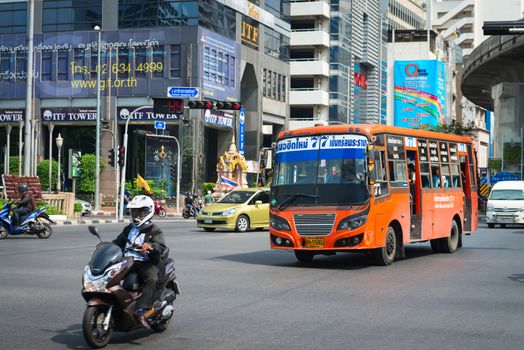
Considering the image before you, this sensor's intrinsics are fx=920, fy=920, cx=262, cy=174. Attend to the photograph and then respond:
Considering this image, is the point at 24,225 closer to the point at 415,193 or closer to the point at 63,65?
the point at 415,193

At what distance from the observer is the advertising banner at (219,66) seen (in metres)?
64.9

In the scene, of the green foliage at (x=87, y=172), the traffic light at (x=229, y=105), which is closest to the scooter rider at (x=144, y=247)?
the traffic light at (x=229, y=105)

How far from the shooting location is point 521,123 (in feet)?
198

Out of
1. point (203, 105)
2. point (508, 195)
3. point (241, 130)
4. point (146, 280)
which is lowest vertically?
point (146, 280)

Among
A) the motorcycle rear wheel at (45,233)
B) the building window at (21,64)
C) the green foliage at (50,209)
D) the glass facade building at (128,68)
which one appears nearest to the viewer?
the motorcycle rear wheel at (45,233)

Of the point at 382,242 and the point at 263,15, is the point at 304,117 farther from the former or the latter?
the point at 382,242

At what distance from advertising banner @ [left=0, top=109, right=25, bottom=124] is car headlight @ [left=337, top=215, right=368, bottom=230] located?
55100 mm

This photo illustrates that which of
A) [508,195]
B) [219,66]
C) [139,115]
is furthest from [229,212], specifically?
[219,66]

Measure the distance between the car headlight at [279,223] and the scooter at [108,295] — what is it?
8768mm

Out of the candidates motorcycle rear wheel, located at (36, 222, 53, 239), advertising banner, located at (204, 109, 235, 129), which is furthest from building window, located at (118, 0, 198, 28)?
motorcycle rear wheel, located at (36, 222, 53, 239)

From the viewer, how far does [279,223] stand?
58.3ft

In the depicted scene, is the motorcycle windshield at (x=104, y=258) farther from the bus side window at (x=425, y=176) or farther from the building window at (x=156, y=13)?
the building window at (x=156, y=13)

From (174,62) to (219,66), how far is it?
403 cm

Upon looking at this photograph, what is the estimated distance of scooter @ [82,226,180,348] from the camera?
8344mm
